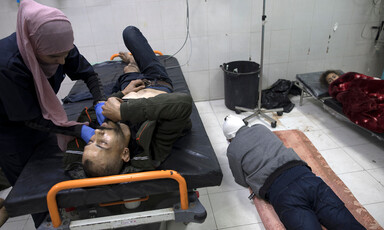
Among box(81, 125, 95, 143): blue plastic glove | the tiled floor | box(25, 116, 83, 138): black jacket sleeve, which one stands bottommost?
the tiled floor

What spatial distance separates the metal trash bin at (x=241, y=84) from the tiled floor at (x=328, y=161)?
0.17 m

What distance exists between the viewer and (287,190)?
160 centimetres

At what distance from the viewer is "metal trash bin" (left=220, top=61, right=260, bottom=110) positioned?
3164 millimetres

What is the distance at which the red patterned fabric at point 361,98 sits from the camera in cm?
231

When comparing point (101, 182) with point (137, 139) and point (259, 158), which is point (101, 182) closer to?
point (137, 139)

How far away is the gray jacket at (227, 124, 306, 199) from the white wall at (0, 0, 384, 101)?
1704 millimetres

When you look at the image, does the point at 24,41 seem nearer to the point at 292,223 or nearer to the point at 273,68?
the point at 292,223

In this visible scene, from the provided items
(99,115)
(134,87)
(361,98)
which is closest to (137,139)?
(99,115)

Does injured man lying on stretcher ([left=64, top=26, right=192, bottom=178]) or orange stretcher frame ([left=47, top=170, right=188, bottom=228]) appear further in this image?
injured man lying on stretcher ([left=64, top=26, right=192, bottom=178])

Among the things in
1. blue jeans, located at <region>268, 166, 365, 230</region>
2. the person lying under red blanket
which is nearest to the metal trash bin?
the person lying under red blanket

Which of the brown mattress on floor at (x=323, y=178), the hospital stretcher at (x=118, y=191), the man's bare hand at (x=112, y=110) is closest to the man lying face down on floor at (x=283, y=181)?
the brown mattress on floor at (x=323, y=178)

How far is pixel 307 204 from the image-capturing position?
154 centimetres

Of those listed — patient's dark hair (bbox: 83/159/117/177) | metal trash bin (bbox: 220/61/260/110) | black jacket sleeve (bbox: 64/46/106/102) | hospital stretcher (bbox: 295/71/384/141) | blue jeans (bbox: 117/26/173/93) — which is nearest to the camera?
patient's dark hair (bbox: 83/159/117/177)

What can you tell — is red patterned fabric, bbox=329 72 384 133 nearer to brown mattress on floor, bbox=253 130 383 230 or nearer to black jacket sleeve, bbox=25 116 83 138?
brown mattress on floor, bbox=253 130 383 230
